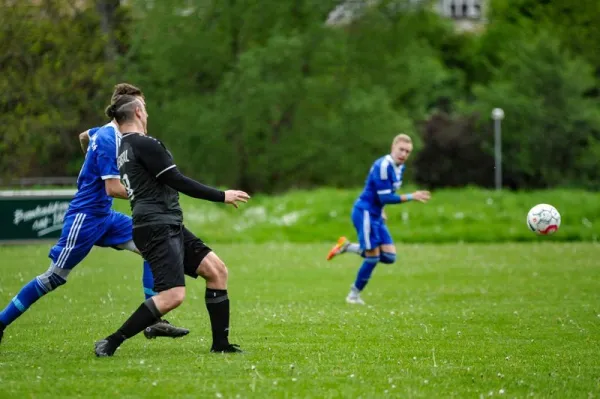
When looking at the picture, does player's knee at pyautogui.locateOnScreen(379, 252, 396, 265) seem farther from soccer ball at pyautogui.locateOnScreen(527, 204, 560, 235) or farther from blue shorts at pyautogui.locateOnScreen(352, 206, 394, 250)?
soccer ball at pyautogui.locateOnScreen(527, 204, 560, 235)

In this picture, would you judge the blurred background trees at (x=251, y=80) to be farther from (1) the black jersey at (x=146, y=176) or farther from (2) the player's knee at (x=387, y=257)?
(1) the black jersey at (x=146, y=176)

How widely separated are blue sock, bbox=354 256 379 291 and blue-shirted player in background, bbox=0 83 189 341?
5333 mm

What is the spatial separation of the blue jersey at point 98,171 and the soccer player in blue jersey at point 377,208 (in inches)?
216

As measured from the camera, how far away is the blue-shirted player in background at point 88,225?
9.41 metres

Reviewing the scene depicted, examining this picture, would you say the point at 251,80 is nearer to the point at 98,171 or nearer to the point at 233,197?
the point at 98,171

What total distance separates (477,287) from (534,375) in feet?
27.1

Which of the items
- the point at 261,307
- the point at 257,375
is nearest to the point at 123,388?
the point at 257,375

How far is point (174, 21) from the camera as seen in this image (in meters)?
46.5

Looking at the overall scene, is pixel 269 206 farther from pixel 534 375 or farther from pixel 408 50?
pixel 534 375

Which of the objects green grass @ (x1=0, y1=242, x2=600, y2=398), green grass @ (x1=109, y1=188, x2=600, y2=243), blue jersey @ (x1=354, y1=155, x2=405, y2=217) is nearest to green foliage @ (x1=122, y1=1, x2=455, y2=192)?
green grass @ (x1=109, y1=188, x2=600, y2=243)

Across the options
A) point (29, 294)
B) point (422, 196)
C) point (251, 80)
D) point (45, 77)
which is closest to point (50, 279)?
point (29, 294)

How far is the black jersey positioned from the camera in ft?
28.2

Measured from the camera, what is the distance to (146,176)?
870cm

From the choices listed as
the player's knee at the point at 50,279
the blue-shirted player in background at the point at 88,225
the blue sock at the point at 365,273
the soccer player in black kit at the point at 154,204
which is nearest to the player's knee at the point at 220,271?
the soccer player in black kit at the point at 154,204
